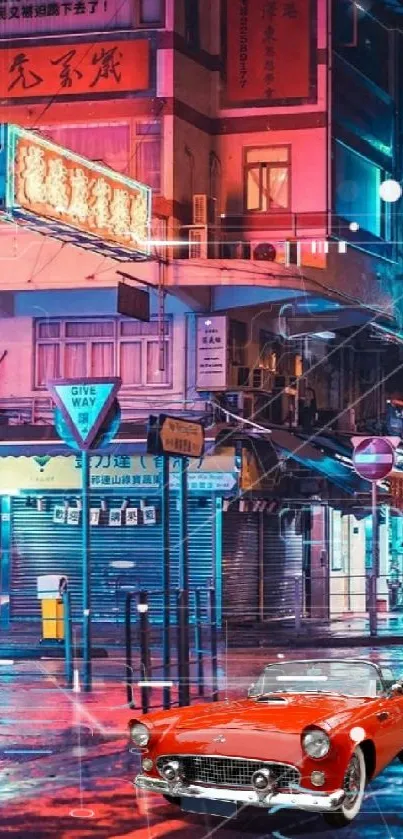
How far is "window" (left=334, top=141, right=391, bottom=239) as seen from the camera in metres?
33.0

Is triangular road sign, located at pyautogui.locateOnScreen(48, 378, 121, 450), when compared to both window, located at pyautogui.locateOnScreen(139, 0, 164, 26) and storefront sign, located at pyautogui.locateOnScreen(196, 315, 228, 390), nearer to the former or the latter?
storefront sign, located at pyautogui.locateOnScreen(196, 315, 228, 390)

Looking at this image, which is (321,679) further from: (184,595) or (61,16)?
(61,16)

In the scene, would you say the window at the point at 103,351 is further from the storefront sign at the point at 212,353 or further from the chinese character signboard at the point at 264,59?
the chinese character signboard at the point at 264,59

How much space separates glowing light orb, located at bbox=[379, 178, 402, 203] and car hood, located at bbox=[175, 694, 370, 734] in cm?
2681

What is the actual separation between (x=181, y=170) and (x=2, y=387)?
5941mm

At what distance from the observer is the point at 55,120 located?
30.5 metres

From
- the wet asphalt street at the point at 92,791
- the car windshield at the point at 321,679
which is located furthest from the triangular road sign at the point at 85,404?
the car windshield at the point at 321,679

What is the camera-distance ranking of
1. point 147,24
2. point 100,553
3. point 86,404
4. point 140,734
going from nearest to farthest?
point 140,734, point 86,404, point 147,24, point 100,553

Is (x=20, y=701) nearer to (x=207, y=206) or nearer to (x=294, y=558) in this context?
(x=207, y=206)

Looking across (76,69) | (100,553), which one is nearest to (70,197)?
(76,69)

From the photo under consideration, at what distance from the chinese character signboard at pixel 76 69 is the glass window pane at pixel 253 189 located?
3.30 m

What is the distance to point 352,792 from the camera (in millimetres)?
9742

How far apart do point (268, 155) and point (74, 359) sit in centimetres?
601

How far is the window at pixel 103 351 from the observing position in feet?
101
